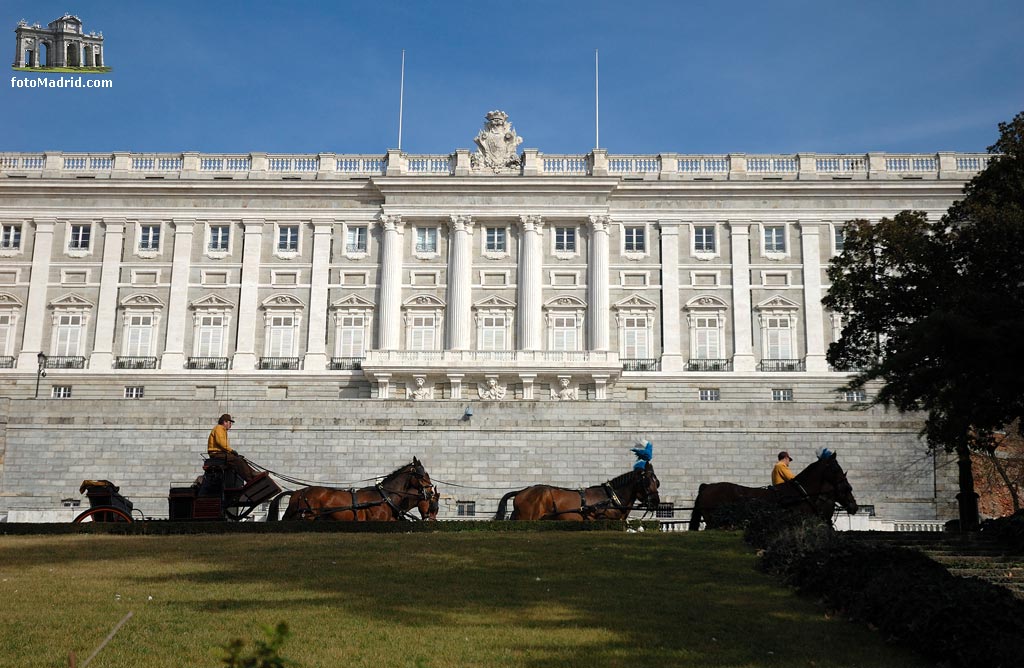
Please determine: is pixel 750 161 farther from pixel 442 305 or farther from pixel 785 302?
pixel 442 305

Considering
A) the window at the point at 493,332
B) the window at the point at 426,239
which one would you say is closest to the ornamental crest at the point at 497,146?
the window at the point at 426,239

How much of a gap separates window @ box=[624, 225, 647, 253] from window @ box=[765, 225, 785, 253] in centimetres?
600

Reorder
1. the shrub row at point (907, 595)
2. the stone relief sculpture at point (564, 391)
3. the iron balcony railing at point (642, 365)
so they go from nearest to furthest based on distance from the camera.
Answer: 1. the shrub row at point (907, 595)
2. the stone relief sculpture at point (564, 391)
3. the iron balcony railing at point (642, 365)

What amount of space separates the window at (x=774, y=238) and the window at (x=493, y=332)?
1346 cm

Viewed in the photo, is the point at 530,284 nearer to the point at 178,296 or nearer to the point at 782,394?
the point at 782,394

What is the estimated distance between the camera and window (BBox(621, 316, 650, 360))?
51375 mm

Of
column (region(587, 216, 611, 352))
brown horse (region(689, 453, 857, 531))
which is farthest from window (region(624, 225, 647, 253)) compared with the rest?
brown horse (region(689, 453, 857, 531))

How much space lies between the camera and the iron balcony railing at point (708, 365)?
50.8m

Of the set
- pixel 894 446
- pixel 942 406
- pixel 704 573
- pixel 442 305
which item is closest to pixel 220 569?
pixel 704 573

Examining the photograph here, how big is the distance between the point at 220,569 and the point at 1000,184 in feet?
66.5

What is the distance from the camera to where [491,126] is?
54875mm

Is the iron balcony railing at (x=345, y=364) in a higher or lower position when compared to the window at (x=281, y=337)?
lower

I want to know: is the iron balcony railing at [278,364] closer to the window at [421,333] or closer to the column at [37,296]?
the window at [421,333]

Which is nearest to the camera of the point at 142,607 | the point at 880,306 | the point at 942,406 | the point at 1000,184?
the point at 142,607
